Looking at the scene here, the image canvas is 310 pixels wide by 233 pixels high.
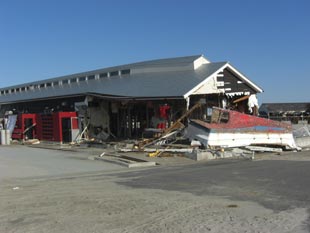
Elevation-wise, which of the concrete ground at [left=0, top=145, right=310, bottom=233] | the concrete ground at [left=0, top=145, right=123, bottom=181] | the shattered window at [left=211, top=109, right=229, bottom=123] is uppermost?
the shattered window at [left=211, top=109, right=229, bottom=123]

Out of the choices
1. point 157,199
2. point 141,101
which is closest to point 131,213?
point 157,199

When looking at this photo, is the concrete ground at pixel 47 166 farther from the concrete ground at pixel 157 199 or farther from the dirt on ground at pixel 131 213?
the dirt on ground at pixel 131 213

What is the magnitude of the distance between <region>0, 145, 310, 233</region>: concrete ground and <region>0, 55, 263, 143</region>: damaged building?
11.7m

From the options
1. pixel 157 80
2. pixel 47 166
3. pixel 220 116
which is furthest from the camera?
pixel 157 80

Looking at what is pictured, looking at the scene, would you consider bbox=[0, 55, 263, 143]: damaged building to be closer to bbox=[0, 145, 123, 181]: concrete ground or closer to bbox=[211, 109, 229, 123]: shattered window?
bbox=[211, 109, 229, 123]: shattered window

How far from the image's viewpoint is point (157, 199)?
33.4 ft

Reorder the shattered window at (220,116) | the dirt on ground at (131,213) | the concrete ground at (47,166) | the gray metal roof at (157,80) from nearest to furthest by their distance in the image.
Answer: the dirt on ground at (131,213) < the concrete ground at (47,166) < the shattered window at (220,116) < the gray metal roof at (157,80)

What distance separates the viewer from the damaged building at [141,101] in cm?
2894

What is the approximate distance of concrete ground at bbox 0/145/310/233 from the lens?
767cm

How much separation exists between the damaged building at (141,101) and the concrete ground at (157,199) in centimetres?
1175

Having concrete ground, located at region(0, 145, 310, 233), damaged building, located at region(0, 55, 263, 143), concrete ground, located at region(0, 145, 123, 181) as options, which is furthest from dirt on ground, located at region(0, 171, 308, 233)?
damaged building, located at region(0, 55, 263, 143)

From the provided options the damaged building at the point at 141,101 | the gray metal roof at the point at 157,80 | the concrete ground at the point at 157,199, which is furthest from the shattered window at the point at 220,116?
the concrete ground at the point at 157,199

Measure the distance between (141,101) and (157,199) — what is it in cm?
1934

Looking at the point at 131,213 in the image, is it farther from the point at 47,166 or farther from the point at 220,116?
the point at 220,116
